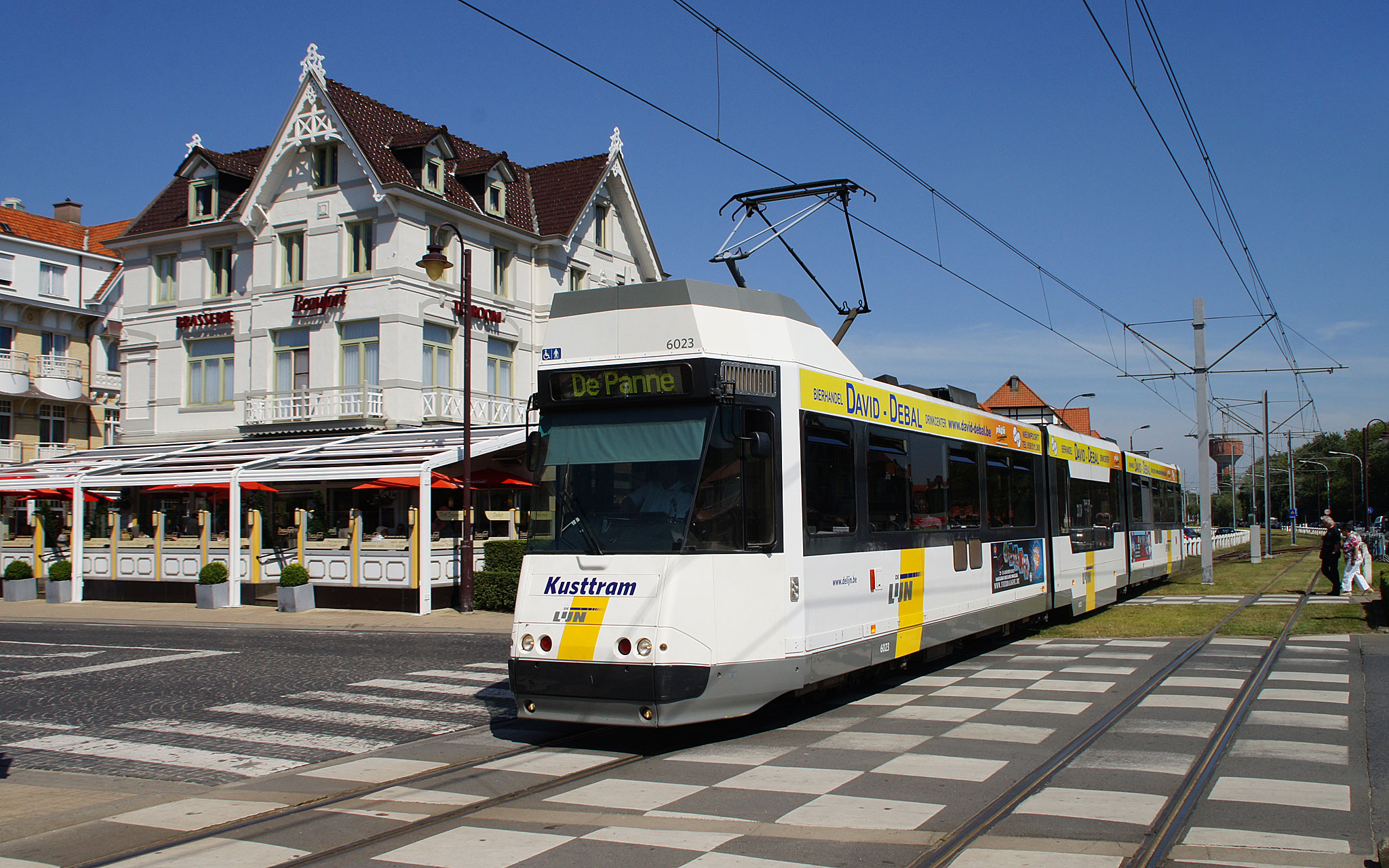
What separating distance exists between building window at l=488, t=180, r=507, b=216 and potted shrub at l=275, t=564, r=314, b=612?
1498 cm

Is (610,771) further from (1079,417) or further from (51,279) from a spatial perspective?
(1079,417)

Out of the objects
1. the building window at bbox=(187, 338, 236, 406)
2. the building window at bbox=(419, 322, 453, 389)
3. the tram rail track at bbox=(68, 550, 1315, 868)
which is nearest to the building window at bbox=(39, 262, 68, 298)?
the building window at bbox=(187, 338, 236, 406)

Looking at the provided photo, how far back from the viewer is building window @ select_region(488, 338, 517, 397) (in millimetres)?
33594

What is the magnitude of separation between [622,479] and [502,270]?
27.0 m

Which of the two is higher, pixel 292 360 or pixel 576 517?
pixel 292 360

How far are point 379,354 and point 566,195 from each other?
9.71 metres

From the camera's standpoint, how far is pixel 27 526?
3575cm

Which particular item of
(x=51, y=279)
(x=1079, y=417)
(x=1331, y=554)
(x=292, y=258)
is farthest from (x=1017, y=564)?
(x=1079, y=417)

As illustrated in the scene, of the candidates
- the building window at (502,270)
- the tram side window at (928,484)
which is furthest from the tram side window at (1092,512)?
the building window at (502,270)

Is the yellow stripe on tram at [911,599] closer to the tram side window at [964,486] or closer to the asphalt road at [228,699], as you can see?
the tram side window at [964,486]

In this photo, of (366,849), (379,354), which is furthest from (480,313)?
(366,849)

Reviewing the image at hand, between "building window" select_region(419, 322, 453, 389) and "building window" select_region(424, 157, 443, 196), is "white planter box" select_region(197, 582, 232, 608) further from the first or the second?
"building window" select_region(424, 157, 443, 196)

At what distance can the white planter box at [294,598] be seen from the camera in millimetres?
23016

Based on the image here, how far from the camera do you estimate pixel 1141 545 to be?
23.4 meters
